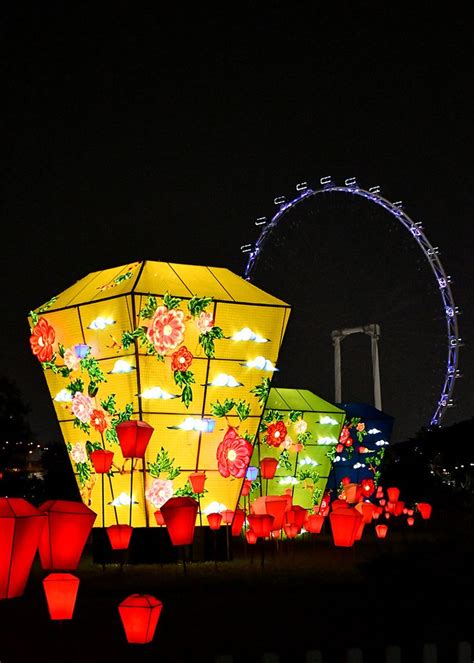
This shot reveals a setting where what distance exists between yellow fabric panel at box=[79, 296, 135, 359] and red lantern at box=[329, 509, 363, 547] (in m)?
4.52

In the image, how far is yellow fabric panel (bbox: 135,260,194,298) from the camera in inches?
649

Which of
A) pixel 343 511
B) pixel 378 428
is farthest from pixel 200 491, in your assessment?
pixel 378 428

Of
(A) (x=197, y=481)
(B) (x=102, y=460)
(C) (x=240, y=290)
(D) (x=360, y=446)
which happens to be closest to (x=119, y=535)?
(B) (x=102, y=460)

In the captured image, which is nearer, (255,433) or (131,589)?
(131,589)

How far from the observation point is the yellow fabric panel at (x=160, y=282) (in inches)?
649

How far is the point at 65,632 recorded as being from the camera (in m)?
8.39

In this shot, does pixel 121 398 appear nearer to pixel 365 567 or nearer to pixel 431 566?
pixel 365 567

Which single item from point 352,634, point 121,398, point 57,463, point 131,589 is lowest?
point 57,463

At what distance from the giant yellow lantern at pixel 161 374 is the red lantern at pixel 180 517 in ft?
11.6

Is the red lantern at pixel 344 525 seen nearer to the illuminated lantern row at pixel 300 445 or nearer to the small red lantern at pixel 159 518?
the small red lantern at pixel 159 518

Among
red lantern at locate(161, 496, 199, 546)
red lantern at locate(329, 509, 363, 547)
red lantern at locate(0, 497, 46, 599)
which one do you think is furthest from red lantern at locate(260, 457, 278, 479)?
red lantern at locate(0, 497, 46, 599)

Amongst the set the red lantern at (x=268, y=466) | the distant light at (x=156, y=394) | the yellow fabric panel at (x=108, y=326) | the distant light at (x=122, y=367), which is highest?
the yellow fabric panel at (x=108, y=326)

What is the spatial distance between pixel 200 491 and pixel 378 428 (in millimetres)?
20423

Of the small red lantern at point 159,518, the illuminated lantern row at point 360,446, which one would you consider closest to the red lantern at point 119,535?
the small red lantern at point 159,518
